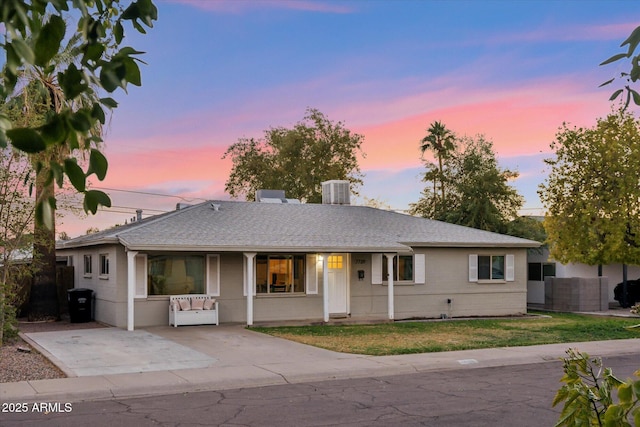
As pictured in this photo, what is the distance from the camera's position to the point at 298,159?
181ft

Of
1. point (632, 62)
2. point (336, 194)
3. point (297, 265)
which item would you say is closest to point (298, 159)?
point (336, 194)

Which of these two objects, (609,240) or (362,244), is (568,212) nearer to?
(609,240)

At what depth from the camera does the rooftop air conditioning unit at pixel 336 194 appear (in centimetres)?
3269

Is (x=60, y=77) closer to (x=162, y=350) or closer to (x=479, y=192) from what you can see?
(x=162, y=350)

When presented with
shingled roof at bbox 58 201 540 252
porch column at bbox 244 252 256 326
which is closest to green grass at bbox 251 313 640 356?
porch column at bbox 244 252 256 326

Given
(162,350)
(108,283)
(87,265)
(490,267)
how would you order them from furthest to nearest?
1. (490,267)
2. (87,265)
3. (108,283)
4. (162,350)

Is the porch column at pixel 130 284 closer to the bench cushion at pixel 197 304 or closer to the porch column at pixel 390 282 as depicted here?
the bench cushion at pixel 197 304

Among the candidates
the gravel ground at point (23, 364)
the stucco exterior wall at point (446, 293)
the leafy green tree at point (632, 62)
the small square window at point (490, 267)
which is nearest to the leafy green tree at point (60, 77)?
the leafy green tree at point (632, 62)

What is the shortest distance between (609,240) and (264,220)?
14.6 m

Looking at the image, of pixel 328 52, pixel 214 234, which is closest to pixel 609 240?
pixel 328 52

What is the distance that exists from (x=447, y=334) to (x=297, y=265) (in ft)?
21.1

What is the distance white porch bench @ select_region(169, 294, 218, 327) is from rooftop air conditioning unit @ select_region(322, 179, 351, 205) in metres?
10.9

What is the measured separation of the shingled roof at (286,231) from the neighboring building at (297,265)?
1.8 inches

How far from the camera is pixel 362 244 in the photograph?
25.2 meters
